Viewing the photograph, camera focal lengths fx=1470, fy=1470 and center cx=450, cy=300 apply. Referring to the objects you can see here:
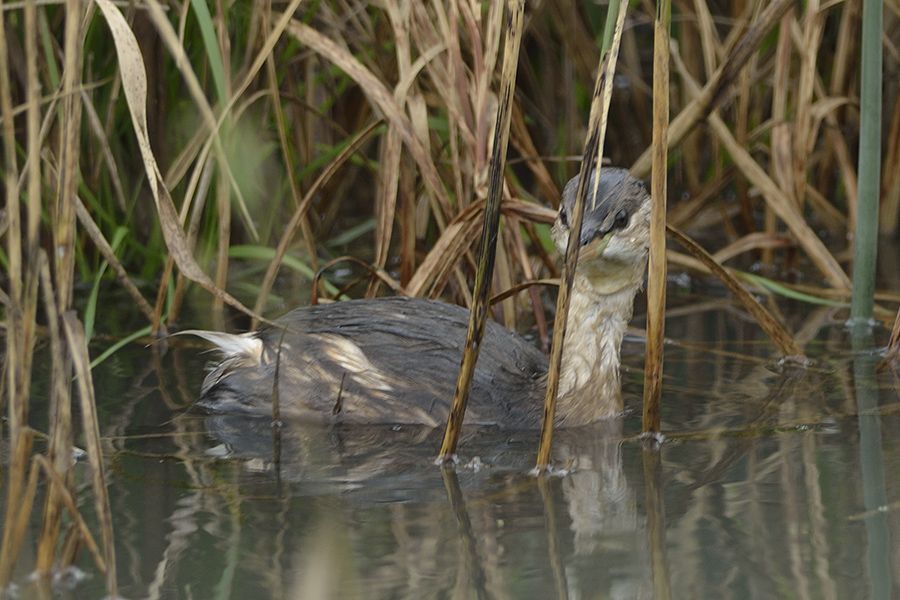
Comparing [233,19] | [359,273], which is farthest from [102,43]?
[359,273]

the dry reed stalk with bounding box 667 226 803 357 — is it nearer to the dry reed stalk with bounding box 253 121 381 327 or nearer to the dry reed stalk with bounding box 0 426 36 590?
the dry reed stalk with bounding box 253 121 381 327

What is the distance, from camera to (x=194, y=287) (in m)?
5.09

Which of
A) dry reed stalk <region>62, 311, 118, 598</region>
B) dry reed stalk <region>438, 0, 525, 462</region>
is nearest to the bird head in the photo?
dry reed stalk <region>438, 0, 525, 462</region>

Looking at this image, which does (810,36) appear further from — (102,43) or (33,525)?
(33,525)

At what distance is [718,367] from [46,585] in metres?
2.24

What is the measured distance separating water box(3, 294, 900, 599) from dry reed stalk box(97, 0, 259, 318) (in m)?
0.47

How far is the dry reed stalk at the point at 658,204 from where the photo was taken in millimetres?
2879

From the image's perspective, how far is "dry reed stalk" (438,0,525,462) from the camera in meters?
2.73

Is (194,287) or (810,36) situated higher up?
(810,36)

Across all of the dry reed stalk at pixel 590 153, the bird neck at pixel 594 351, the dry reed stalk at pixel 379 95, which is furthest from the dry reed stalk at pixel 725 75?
the dry reed stalk at pixel 590 153

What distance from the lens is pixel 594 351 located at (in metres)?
3.84

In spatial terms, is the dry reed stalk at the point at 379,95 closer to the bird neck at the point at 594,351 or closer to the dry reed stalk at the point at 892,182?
the bird neck at the point at 594,351

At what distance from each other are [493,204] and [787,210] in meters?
2.33

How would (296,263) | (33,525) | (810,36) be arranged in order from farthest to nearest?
(810,36)
(296,263)
(33,525)
